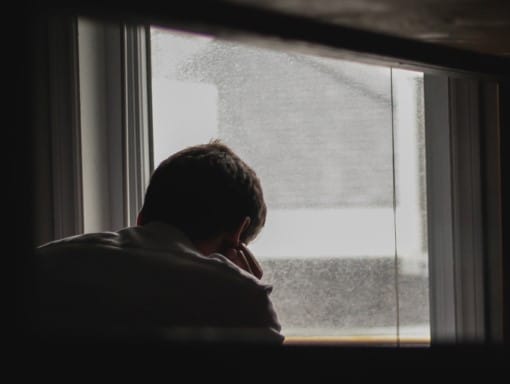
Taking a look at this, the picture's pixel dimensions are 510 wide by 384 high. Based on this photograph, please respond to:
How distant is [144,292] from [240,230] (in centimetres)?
33

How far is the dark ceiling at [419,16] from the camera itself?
644 mm

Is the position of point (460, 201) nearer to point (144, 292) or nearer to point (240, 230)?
point (240, 230)

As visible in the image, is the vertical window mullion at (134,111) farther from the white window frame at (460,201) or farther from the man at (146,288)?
the man at (146,288)

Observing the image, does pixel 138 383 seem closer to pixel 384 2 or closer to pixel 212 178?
pixel 384 2

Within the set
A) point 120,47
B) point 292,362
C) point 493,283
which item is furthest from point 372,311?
point 292,362

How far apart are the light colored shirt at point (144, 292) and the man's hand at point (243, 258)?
0.98 feet

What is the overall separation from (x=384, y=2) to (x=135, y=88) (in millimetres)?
1179

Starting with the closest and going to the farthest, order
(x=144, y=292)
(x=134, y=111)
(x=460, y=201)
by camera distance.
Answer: (x=144, y=292) → (x=460, y=201) → (x=134, y=111)

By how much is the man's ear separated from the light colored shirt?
0.23 metres

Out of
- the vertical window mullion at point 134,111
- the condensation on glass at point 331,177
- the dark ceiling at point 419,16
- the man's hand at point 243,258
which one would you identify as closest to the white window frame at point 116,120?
the vertical window mullion at point 134,111

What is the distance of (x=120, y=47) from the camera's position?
1756 millimetres

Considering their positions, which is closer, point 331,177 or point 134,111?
point 331,177

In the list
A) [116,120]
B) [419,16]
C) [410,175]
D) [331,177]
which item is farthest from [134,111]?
[419,16]

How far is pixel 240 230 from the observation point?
4.31ft
